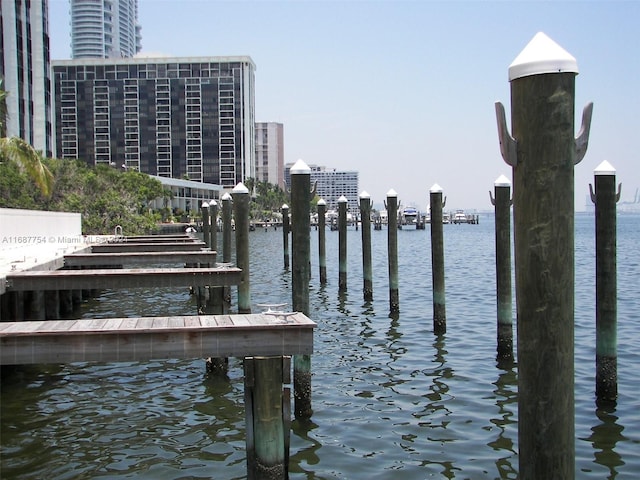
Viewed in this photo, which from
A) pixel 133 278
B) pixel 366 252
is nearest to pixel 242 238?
pixel 133 278

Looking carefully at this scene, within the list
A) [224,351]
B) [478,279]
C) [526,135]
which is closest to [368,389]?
[224,351]

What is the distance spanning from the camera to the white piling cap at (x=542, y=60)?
482 centimetres

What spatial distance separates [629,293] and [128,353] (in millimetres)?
23360

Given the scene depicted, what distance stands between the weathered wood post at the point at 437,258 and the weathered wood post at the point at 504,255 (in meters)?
2.11

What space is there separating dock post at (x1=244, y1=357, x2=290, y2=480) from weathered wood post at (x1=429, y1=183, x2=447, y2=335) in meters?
9.00

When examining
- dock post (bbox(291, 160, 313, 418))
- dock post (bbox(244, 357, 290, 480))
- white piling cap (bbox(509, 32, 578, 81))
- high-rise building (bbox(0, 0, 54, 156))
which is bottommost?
dock post (bbox(244, 357, 290, 480))

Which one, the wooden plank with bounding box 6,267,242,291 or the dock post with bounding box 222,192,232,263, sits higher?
the dock post with bounding box 222,192,232,263

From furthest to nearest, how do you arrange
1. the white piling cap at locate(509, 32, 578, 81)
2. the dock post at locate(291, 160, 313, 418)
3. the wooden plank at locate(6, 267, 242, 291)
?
the wooden plank at locate(6, 267, 242, 291), the dock post at locate(291, 160, 313, 418), the white piling cap at locate(509, 32, 578, 81)

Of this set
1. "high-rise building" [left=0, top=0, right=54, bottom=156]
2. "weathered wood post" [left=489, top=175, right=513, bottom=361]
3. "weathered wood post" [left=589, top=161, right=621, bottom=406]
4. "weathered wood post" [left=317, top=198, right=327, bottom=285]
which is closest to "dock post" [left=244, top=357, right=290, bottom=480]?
"weathered wood post" [left=589, top=161, right=621, bottom=406]

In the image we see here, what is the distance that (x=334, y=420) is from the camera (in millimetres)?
10703

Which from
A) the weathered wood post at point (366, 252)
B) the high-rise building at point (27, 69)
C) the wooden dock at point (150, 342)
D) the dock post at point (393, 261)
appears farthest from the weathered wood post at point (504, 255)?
the high-rise building at point (27, 69)

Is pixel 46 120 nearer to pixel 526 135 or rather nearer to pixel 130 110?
pixel 526 135

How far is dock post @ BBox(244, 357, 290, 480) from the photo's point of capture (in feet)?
23.9

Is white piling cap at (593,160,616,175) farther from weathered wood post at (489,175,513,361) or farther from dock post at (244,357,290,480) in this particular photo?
dock post at (244,357,290,480)
